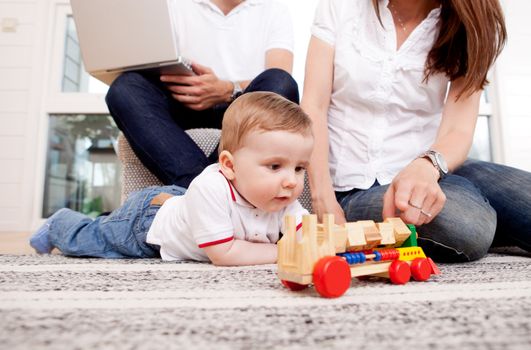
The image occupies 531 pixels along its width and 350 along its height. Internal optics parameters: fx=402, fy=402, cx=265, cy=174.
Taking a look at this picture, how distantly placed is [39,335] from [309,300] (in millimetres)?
252

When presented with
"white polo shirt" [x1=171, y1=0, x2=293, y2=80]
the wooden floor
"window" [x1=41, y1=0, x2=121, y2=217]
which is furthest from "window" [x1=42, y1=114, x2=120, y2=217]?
"white polo shirt" [x1=171, y1=0, x2=293, y2=80]

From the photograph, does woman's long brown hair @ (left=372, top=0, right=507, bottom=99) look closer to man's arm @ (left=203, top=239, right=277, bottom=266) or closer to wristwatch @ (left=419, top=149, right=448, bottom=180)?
wristwatch @ (left=419, top=149, right=448, bottom=180)

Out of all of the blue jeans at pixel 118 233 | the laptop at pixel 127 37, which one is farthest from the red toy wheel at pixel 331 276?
the laptop at pixel 127 37

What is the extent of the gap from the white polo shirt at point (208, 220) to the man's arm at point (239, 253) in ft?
0.04

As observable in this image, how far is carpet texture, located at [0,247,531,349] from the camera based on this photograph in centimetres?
29

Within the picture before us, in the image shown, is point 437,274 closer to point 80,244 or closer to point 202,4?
point 80,244

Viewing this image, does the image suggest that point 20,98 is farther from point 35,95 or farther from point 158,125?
point 158,125

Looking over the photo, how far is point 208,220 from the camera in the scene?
26.0 inches

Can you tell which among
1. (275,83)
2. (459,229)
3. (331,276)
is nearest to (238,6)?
(275,83)

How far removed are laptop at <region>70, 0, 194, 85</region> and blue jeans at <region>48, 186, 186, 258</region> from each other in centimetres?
32

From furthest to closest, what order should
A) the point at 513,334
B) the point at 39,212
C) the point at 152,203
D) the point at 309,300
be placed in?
1. the point at 39,212
2. the point at 152,203
3. the point at 309,300
4. the point at 513,334

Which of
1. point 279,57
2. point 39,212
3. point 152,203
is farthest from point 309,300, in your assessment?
point 39,212

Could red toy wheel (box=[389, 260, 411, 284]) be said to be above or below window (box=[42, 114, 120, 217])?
below

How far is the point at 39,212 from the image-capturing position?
228cm
